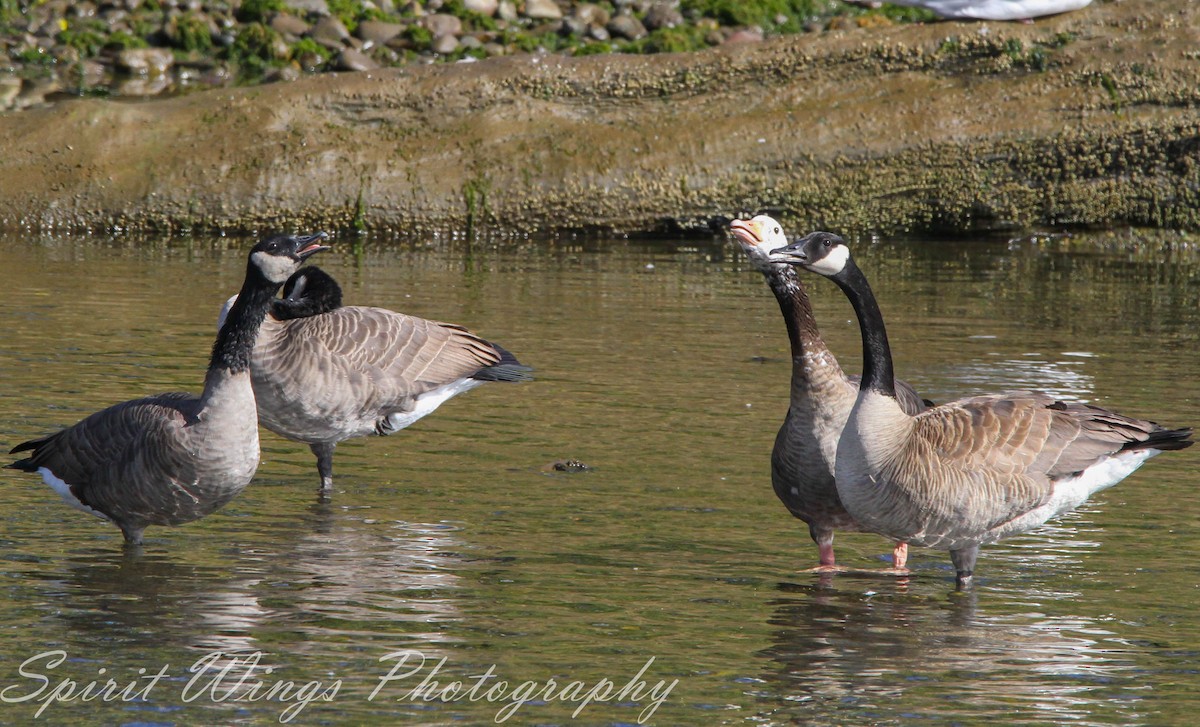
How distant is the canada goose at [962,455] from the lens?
709 cm

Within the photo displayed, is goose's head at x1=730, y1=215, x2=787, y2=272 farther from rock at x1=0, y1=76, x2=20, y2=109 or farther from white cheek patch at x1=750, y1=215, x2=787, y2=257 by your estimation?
rock at x1=0, y1=76, x2=20, y2=109

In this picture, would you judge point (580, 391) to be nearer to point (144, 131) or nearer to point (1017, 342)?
point (1017, 342)

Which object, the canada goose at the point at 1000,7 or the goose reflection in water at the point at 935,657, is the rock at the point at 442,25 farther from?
the goose reflection in water at the point at 935,657

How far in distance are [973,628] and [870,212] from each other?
44.3ft

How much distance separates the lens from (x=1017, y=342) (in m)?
13.3

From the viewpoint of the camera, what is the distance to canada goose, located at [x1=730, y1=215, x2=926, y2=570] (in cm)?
755

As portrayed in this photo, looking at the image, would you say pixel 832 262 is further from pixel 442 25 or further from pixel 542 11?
pixel 542 11

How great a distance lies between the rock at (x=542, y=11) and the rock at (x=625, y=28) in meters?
1.09

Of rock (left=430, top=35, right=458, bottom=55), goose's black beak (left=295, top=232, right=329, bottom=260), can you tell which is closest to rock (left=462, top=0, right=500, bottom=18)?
rock (left=430, top=35, right=458, bottom=55)

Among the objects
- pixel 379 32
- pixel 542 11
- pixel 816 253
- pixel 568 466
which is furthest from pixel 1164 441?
pixel 542 11

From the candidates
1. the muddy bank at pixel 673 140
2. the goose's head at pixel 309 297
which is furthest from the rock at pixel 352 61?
the goose's head at pixel 309 297

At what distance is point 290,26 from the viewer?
85.0ft

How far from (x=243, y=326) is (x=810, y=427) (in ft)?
9.67

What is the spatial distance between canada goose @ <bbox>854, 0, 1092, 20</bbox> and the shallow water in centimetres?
663
